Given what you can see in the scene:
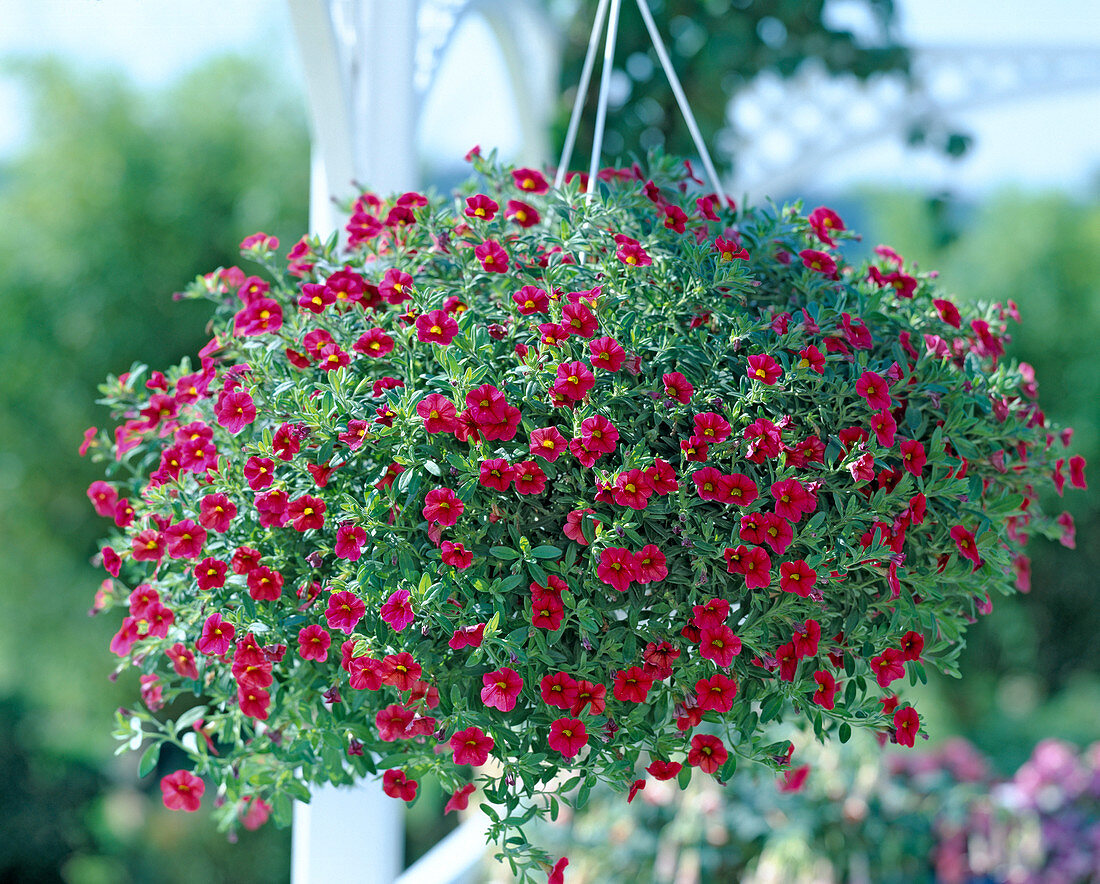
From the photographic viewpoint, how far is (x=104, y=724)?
6.26 meters

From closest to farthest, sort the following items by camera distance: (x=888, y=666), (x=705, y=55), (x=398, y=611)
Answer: (x=398, y=611), (x=888, y=666), (x=705, y=55)

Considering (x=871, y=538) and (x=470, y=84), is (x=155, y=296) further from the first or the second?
(x=871, y=538)

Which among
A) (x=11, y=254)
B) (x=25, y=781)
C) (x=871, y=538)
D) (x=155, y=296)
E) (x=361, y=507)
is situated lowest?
(x=871, y=538)

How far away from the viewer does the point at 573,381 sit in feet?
2.49

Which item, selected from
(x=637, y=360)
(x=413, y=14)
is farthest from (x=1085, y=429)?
(x=637, y=360)

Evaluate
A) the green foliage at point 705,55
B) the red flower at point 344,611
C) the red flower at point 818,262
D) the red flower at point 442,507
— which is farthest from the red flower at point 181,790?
the green foliage at point 705,55

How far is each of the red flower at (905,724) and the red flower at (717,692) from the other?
0.18m

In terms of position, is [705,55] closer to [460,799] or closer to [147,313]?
[460,799]

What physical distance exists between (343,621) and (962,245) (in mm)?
6521

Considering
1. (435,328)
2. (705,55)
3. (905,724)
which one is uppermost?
(705,55)

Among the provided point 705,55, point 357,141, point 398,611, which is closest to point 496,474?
point 398,611

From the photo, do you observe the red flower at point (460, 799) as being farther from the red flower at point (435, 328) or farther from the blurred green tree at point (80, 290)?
the blurred green tree at point (80, 290)

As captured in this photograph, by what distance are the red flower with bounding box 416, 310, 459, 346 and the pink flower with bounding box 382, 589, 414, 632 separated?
0.22 metres

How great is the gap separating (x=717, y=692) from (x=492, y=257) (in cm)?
42
